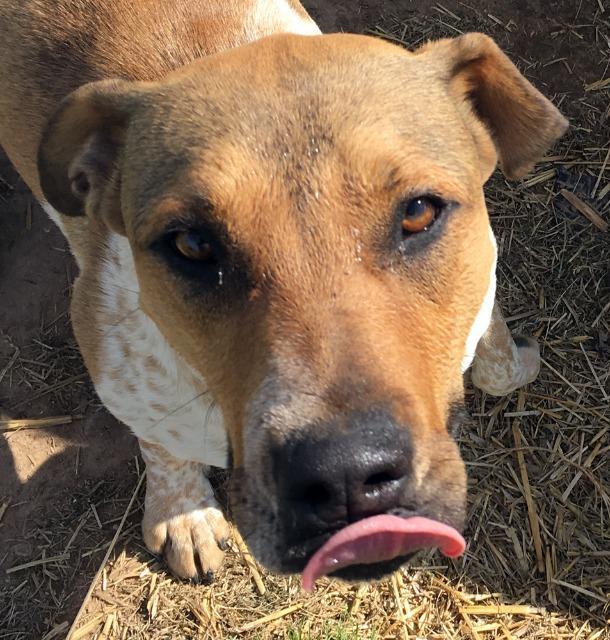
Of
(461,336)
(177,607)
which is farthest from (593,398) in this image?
(177,607)

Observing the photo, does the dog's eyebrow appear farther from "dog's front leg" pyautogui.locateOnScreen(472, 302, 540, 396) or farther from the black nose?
"dog's front leg" pyautogui.locateOnScreen(472, 302, 540, 396)

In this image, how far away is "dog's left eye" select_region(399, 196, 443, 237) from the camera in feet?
8.81

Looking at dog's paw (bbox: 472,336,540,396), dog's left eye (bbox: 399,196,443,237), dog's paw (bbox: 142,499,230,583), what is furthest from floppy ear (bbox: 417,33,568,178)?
dog's paw (bbox: 142,499,230,583)

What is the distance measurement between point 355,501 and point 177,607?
2878mm

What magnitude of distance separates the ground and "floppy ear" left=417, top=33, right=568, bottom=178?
204cm

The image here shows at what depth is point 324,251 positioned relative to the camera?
2537mm

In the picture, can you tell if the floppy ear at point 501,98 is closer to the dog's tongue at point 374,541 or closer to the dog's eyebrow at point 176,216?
the dog's eyebrow at point 176,216

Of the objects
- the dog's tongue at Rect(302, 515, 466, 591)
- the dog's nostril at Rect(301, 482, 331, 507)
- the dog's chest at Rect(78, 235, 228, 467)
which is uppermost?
the dog's nostril at Rect(301, 482, 331, 507)

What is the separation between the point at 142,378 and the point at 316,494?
1901mm

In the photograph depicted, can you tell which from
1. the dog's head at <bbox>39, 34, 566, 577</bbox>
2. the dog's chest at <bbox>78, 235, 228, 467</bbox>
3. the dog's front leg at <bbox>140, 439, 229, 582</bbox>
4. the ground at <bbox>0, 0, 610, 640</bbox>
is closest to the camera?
the dog's head at <bbox>39, 34, 566, 577</bbox>

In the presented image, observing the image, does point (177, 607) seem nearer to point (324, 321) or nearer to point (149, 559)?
point (149, 559)

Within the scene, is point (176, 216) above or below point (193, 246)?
above

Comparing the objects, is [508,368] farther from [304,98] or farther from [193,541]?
[304,98]

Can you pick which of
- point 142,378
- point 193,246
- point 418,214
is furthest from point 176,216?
point 142,378
